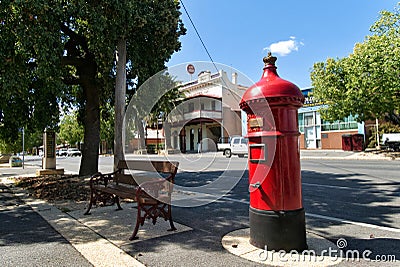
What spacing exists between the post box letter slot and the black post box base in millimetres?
669

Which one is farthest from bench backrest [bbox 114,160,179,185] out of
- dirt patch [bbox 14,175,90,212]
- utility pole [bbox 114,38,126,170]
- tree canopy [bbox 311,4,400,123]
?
tree canopy [bbox 311,4,400,123]

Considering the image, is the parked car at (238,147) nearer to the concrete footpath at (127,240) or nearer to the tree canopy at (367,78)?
the tree canopy at (367,78)

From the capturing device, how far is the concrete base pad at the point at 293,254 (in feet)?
11.3

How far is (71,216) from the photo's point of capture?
19.6 feet

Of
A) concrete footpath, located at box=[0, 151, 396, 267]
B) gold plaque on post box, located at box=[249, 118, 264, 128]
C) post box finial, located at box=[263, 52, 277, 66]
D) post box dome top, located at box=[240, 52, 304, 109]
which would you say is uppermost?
post box finial, located at box=[263, 52, 277, 66]

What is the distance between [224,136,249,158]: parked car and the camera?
963 inches

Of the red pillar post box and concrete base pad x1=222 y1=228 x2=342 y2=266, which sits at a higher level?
the red pillar post box

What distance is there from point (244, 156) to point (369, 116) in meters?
9.77

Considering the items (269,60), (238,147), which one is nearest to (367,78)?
(238,147)

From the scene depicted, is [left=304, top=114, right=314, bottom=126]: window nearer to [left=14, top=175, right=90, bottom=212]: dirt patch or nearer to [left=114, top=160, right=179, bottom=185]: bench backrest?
[left=14, top=175, right=90, bottom=212]: dirt patch

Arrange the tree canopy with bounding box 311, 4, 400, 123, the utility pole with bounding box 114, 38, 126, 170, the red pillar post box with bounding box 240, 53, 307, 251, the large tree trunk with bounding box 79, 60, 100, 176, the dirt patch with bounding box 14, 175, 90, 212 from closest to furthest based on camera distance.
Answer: the red pillar post box with bounding box 240, 53, 307, 251 → the dirt patch with bounding box 14, 175, 90, 212 → the utility pole with bounding box 114, 38, 126, 170 → the large tree trunk with bounding box 79, 60, 100, 176 → the tree canopy with bounding box 311, 4, 400, 123

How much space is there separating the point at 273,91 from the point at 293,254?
202 centimetres

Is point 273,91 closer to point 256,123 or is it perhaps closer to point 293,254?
point 256,123

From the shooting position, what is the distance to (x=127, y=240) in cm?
438
